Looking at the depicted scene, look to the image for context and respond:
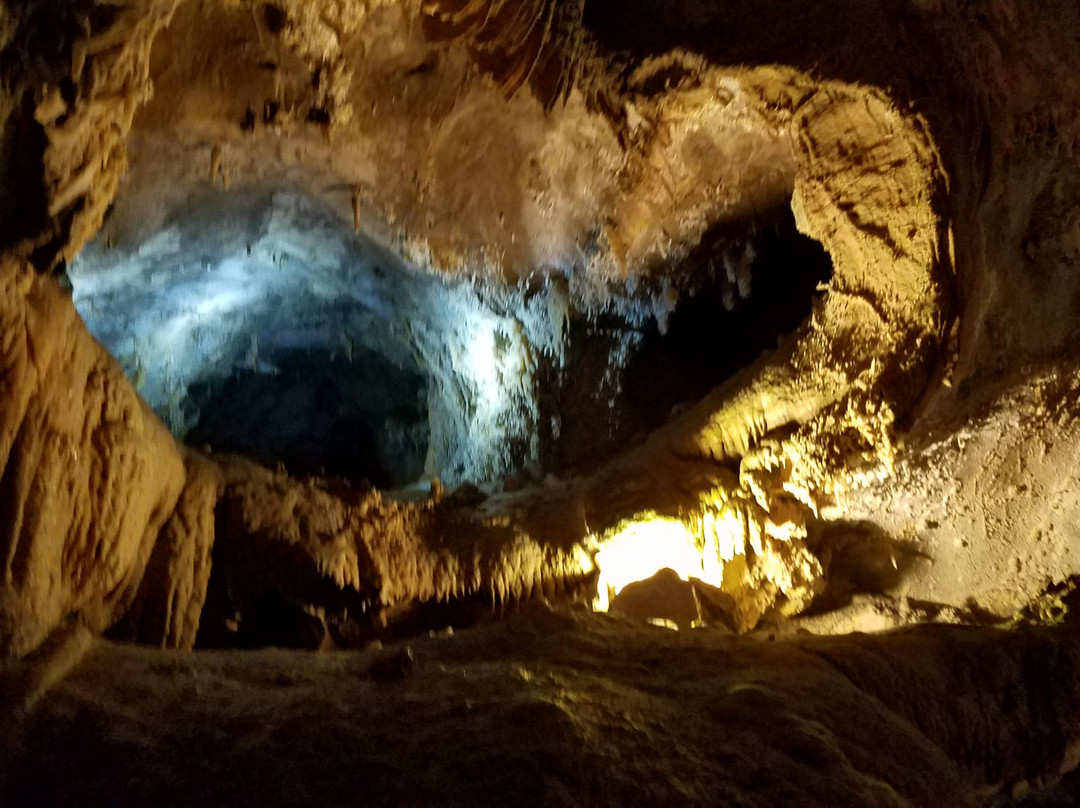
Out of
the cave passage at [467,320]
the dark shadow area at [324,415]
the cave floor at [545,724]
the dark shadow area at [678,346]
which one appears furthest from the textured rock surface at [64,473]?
the dark shadow area at [324,415]

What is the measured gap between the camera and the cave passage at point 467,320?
5645mm

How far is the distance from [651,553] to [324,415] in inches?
222

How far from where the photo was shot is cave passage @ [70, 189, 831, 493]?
5.64 meters

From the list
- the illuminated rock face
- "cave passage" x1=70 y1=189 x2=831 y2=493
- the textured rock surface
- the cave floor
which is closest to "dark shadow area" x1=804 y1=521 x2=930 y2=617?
the illuminated rock face

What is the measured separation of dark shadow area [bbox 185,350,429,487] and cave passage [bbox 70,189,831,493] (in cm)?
68

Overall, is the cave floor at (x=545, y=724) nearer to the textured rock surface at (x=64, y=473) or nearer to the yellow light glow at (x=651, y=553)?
the textured rock surface at (x=64, y=473)

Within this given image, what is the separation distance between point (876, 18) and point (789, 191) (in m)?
1.44

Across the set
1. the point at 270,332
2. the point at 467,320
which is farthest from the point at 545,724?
the point at 270,332

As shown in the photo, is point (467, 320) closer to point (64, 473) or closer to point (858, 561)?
point (858, 561)

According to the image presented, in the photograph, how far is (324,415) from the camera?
9344 mm

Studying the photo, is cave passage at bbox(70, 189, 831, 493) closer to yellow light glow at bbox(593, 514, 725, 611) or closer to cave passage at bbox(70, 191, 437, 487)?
cave passage at bbox(70, 191, 437, 487)

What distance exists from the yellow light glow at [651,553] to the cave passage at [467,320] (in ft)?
3.53

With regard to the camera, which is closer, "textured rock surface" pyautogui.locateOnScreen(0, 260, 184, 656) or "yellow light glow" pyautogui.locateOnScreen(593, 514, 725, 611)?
"textured rock surface" pyautogui.locateOnScreen(0, 260, 184, 656)

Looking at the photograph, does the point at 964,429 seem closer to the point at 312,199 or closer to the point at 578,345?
the point at 578,345
